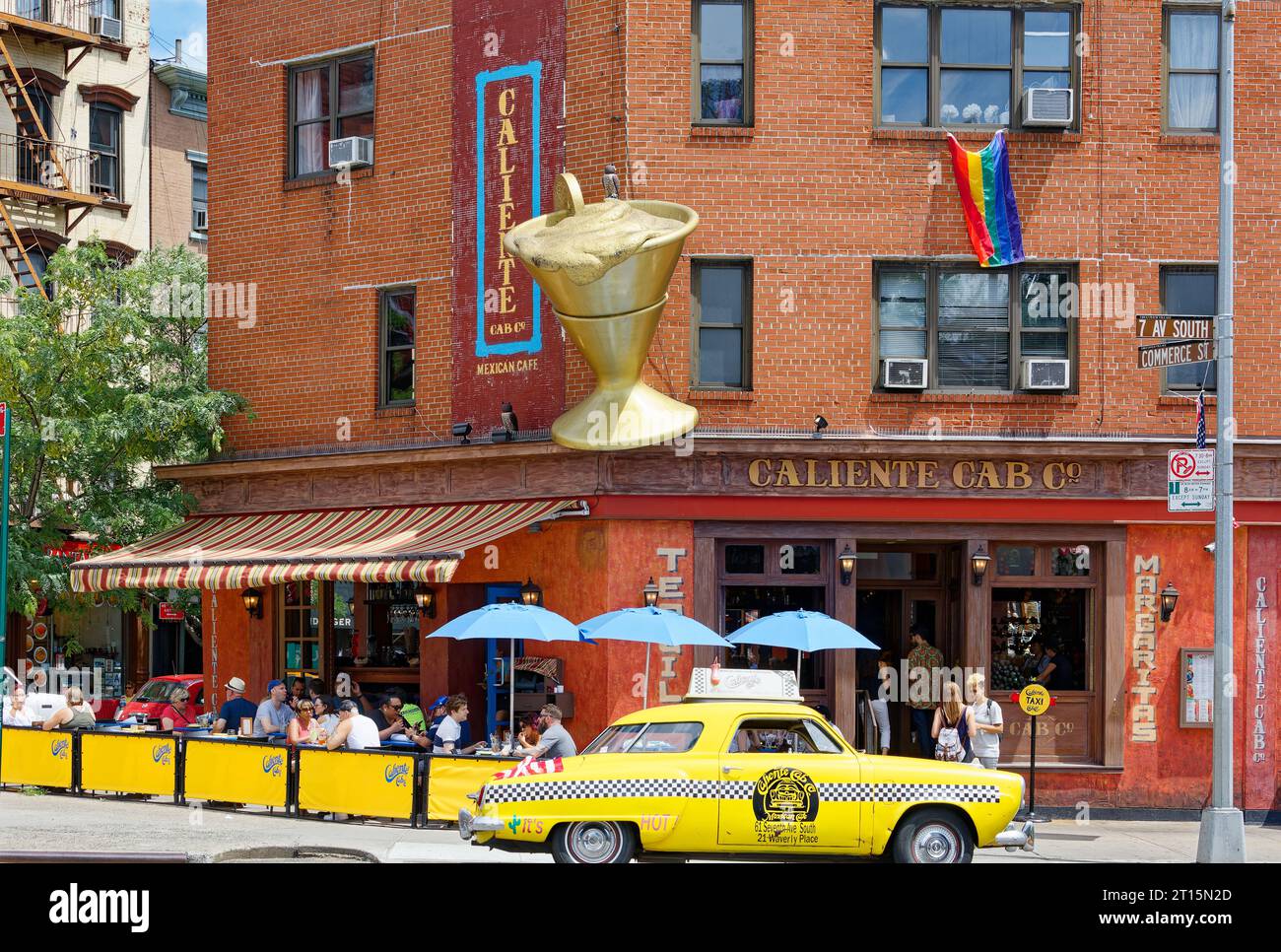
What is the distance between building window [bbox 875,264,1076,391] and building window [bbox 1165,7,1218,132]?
2.73 meters

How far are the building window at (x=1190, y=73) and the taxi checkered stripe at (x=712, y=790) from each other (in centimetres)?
1187

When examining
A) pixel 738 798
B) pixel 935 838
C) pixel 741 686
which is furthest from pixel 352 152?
pixel 935 838

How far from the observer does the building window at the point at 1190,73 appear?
2294 cm

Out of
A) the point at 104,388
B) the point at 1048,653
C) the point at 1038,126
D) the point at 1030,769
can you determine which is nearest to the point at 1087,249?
the point at 1038,126

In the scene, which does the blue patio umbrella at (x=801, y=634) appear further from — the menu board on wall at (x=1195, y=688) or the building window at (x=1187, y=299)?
the building window at (x=1187, y=299)

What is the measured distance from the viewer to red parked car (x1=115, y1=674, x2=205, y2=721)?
29.7 meters

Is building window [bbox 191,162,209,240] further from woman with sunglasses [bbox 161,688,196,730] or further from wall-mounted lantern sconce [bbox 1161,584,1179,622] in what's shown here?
wall-mounted lantern sconce [bbox 1161,584,1179,622]

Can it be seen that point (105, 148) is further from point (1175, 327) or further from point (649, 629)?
point (1175, 327)

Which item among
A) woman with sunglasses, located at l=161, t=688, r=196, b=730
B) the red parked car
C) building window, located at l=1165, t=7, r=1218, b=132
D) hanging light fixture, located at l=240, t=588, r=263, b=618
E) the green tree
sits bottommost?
the red parked car

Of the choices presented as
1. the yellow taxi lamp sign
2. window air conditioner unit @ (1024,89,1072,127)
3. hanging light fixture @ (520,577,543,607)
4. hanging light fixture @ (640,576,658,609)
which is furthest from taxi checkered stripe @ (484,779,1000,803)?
window air conditioner unit @ (1024,89,1072,127)

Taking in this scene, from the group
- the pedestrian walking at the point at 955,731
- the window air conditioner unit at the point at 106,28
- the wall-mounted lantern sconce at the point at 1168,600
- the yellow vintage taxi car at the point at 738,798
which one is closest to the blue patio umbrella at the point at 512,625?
the yellow vintage taxi car at the point at 738,798

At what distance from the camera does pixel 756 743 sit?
49.6 feet

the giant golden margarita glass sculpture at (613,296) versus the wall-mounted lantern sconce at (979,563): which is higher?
the giant golden margarita glass sculpture at (613,296)
